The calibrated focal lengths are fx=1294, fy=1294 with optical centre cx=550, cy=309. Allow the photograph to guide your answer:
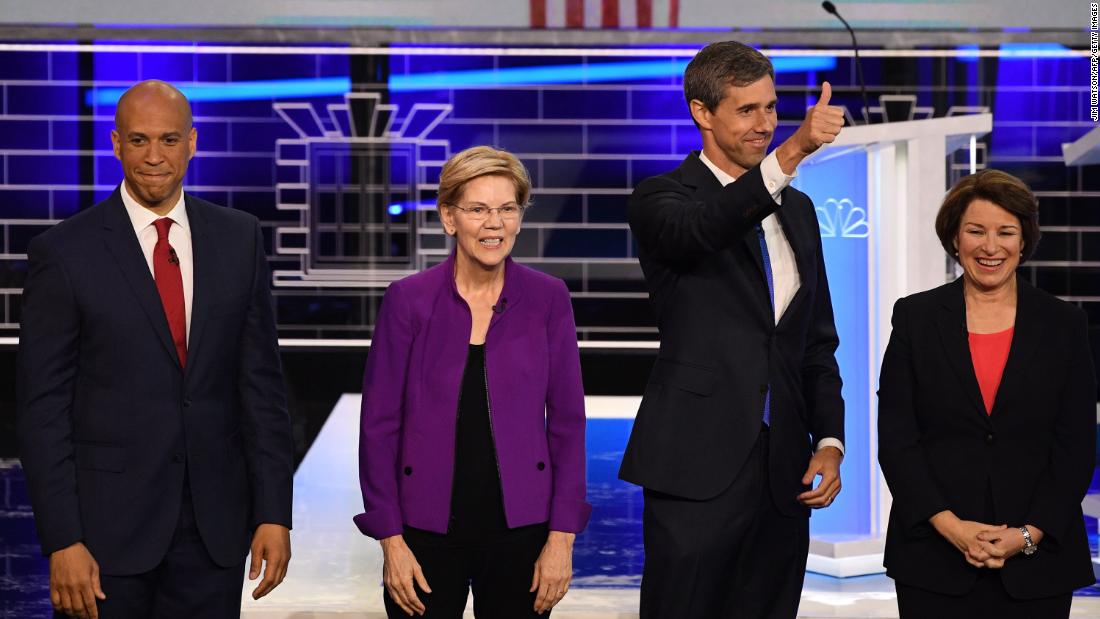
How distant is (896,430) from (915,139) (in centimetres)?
145

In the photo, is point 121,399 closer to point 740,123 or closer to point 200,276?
point 200,276

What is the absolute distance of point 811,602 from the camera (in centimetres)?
322

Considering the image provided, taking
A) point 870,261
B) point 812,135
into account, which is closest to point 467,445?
point 812,135

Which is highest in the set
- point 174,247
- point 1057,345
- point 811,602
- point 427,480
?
point 174,247

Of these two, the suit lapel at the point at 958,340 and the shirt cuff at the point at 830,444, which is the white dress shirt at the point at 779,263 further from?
the suit lapel at the point at 958,340

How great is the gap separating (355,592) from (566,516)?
1.43 metres

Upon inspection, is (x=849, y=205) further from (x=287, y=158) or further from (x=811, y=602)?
(x=287, y=158)

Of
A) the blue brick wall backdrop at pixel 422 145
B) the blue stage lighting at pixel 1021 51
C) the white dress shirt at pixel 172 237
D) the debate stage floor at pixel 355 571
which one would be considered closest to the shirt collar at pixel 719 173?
the white dress shirt at pixel 172 237

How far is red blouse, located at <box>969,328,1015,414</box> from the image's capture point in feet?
6.89

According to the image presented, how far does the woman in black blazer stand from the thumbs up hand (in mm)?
445

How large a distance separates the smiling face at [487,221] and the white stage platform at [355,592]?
133 centimetres

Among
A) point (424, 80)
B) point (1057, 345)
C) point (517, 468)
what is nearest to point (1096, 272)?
point (424, 80)

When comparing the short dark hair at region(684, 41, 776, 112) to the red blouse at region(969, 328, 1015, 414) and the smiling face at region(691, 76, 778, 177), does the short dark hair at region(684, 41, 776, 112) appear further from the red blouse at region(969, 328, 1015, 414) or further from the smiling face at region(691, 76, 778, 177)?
the red blouse at region(969, 328, 1015, 414)

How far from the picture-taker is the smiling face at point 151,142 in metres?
1.97
